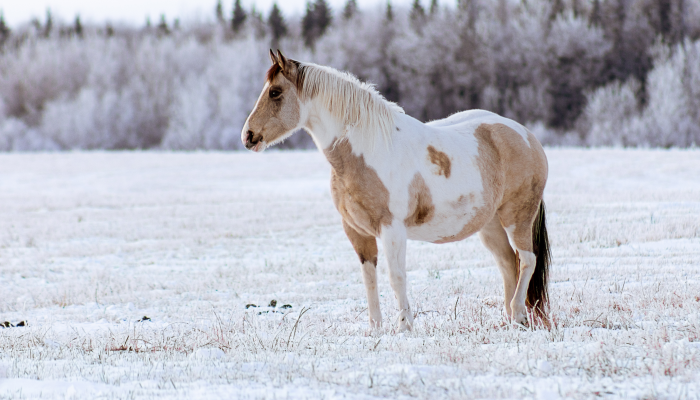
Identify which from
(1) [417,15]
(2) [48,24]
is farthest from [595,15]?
(2) [48,24]

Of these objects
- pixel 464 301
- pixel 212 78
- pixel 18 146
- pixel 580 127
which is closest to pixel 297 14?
pixel 212 78

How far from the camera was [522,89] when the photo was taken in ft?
142

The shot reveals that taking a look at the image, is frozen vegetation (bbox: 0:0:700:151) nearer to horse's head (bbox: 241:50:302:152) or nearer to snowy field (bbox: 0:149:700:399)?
snowy field (bbox: 0:149:700:399)

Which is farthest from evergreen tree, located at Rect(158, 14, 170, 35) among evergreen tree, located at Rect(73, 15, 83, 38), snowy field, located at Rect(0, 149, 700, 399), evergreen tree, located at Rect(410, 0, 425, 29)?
snowy field, located at Rect(0, 149, 700, 399)

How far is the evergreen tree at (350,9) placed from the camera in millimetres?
62559

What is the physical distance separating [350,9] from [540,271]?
200 ft

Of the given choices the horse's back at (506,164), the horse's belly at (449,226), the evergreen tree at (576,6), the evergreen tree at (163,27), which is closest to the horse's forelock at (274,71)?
the horse's back at (506,164)

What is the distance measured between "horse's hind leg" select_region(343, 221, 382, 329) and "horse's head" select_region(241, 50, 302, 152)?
0.99m

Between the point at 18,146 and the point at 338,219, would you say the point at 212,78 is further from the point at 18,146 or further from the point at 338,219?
the point at 338,219

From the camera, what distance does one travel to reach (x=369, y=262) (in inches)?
213

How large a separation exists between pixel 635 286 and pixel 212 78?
4395 centimetres

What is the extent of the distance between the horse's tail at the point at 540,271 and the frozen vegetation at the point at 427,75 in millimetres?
32050

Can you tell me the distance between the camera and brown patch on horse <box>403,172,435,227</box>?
5.12 meters

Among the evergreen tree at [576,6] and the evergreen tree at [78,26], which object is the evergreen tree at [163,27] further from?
the evergreen tree at [576,6]
